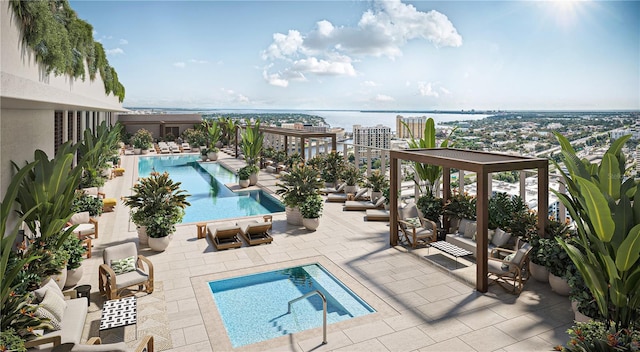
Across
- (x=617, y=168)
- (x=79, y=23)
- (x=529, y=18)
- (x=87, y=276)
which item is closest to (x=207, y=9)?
(x=79, y=23)

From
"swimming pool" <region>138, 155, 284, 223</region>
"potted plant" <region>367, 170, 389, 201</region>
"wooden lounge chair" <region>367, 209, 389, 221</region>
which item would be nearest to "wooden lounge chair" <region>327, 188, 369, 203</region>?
"potted plant" <region>367, 170, 389, 201</region>

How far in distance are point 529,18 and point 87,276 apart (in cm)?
1503

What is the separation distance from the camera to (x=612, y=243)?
5.33 metres

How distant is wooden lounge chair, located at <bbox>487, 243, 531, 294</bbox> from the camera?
7.68 m

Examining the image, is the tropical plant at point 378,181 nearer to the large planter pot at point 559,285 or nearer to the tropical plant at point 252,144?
the large planter pot at point 559,285

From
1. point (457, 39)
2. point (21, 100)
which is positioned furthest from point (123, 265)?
point (457, 39)

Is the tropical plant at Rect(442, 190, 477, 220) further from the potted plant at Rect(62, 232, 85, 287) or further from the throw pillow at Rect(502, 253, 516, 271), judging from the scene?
the potted plant at Rect(62, 232, 85, 287)

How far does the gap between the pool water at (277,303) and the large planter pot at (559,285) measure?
3507 mm

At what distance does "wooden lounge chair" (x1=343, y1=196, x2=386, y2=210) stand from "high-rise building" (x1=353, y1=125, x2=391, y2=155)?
4.51m

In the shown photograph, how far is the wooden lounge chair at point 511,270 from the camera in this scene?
Answer: 25.2ft

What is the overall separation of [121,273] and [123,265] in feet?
0.70

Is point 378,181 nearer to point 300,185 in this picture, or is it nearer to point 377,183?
point 377,183

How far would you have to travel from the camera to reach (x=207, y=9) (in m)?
25.6

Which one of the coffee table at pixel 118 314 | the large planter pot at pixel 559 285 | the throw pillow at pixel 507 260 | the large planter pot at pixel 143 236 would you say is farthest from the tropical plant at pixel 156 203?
the large planter pot at pixel 559 285
